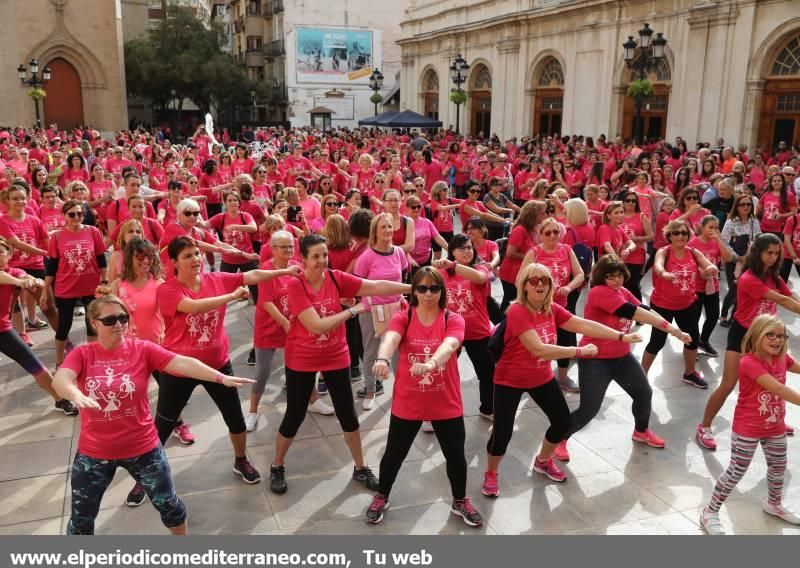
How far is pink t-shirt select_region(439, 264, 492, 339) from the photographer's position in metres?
5.90

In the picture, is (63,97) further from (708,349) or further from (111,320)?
(111,320)

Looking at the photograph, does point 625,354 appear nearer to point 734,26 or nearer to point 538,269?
point 538,269

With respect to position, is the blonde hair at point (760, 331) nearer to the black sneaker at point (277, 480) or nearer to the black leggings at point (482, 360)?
the black leggings at point (482, 360)

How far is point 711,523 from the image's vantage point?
4.72m

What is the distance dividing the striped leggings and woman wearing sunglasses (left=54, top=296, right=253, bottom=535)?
317cm

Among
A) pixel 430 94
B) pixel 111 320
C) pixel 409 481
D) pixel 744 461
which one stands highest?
pixel 430 94

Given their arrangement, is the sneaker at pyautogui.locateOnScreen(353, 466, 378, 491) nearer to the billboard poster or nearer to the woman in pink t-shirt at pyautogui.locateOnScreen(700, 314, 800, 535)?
the woman in pink t-shirt at pyautogui.locateOnScreen(700, 314, 800, 535)

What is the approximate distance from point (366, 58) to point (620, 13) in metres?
31.1

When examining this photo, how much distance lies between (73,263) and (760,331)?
6.03 metres

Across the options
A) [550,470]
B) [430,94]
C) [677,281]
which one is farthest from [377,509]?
[430,94]

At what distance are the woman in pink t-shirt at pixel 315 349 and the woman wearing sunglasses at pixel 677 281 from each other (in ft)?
10.7

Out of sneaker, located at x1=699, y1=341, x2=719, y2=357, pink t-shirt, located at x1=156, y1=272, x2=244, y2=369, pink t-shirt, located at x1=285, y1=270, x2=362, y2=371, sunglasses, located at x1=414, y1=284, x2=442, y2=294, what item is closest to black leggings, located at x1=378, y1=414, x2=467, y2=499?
pink t-shirt, located at x1=285, y1=270, x2=362, y2=371

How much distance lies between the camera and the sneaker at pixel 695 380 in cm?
728

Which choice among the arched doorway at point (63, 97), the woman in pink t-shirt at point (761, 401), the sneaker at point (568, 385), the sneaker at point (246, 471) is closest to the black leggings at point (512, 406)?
the woman in pink t-shirt at point (761, 401)
